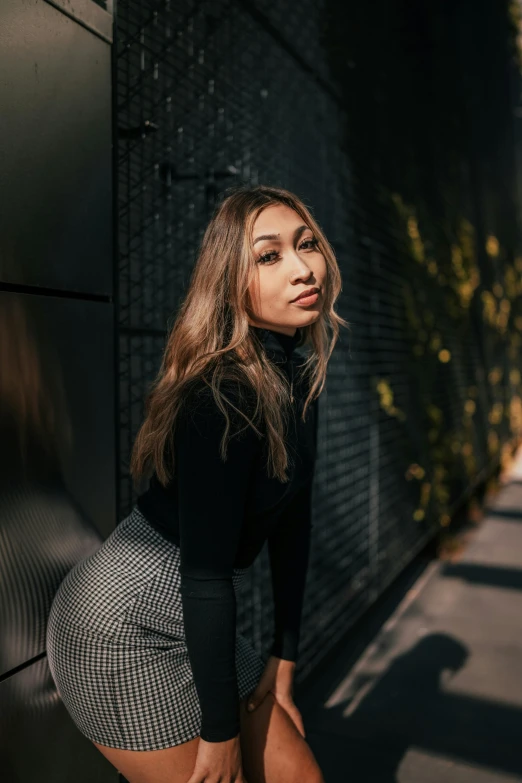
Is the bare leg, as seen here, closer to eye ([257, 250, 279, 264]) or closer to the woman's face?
the woman's face

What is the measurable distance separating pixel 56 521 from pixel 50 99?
992 mm

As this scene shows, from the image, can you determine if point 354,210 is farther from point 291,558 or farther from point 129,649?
point 129,649

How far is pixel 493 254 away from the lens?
9102mm

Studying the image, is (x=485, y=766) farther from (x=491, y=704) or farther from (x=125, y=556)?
(x=125, y=556)

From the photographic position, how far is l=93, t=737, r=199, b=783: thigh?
4.89 feet

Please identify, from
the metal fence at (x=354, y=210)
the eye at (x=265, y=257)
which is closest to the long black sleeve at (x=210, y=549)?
the eye at (x=265, y=257)

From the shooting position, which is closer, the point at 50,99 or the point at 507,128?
the point at 50,99

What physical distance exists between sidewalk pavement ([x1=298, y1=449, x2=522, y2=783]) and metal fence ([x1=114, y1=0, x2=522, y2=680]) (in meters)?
Answer: 0.27

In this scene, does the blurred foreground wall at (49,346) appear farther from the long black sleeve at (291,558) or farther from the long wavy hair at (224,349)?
the long black sleeve at (291,558)

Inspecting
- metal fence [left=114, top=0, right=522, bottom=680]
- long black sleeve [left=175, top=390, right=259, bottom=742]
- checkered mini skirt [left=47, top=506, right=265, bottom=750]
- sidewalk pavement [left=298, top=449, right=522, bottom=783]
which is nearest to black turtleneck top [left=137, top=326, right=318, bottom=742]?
long black sleeve [left=175, top=390, right=259, bottom=742]

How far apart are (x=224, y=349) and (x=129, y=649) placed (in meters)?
0.63

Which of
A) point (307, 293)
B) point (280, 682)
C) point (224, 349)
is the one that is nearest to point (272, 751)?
point (280, 682)

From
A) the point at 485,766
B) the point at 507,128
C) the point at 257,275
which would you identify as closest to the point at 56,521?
the point at 257,275

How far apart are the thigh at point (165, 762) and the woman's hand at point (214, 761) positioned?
0.07 meters
